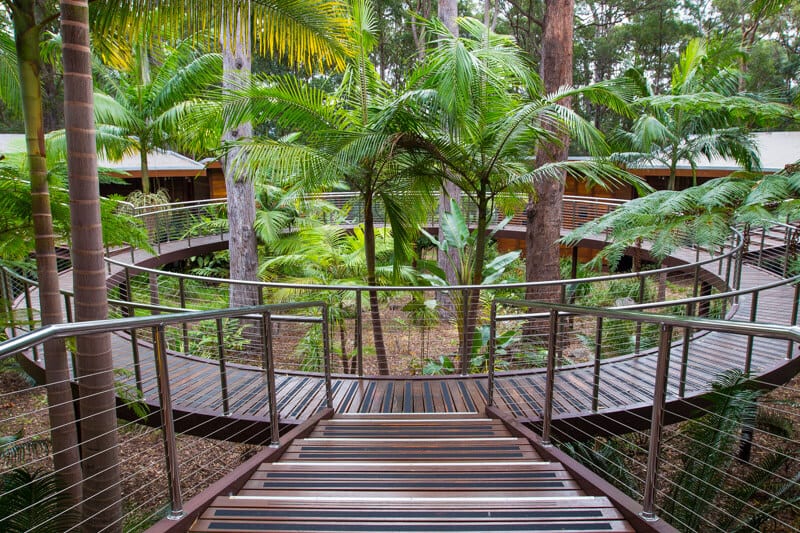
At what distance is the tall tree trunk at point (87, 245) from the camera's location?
10.7ft

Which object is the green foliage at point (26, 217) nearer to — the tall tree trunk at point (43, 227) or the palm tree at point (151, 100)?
the tall tree trunk at point (43, 227)

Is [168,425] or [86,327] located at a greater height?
[86,327]

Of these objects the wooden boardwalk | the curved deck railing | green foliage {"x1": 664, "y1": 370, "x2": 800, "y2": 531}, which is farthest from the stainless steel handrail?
green foliage {"x1": 664, "y1": 370, "x2": 800, "y2": 531}

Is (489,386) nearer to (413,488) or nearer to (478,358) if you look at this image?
(413,488)

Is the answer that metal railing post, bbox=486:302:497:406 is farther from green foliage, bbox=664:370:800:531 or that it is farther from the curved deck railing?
green foliage, bbox=664:370:800:531

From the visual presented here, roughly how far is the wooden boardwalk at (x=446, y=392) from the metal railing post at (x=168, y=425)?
6.26ft

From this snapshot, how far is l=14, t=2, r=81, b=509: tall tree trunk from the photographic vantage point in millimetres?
3814

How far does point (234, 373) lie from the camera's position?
19.8 feet

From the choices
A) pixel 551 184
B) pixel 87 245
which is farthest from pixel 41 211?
pixel 551 184

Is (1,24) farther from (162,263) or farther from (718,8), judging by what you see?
(718,8)

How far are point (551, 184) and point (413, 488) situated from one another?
6.73 meters

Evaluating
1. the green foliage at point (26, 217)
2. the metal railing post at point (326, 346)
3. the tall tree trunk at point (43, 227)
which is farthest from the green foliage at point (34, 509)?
the green foliage at point (26, 217)

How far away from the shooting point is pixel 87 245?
339 centimetres

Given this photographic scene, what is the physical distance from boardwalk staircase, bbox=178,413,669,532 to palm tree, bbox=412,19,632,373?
1977 millimetres
